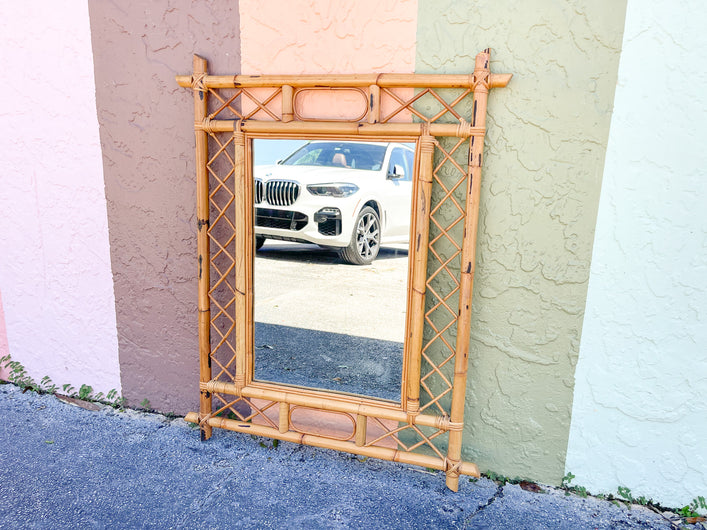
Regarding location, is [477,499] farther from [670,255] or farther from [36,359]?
[36,359]

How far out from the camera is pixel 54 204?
3123mm

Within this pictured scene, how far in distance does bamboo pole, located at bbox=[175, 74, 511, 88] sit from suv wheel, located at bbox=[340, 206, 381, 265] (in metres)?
0.67

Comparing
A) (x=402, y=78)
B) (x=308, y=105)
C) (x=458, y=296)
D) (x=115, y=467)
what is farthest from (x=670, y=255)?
(x=115, y=467)

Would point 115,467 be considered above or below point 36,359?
below

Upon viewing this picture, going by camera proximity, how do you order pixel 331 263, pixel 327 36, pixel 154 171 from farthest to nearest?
1. pixel 154 171
2. pixel 331 263
3. pixel 327 36

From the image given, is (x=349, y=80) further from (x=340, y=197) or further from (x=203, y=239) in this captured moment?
(x=203, y=239)

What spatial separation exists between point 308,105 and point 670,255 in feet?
6.73

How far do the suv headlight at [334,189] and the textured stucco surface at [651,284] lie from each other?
4.32ft

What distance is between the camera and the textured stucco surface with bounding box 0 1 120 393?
2.94m

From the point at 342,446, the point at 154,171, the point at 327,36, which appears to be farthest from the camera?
the point at 154,171

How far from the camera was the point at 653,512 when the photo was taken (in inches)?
92.1

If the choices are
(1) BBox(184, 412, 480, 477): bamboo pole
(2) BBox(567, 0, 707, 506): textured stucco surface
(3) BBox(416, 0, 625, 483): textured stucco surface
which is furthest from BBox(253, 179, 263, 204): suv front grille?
(2) BBox(567, 0, 707, 506): textured stucco surface

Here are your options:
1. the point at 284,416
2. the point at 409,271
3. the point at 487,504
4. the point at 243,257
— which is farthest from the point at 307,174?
the point at 487,504

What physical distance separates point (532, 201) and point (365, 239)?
912 mm
